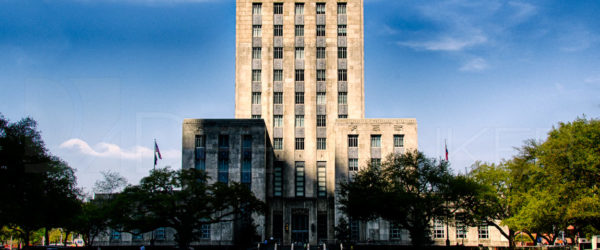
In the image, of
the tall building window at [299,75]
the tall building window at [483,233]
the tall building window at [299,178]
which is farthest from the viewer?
the tall building window at [299,75]

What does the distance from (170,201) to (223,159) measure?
2832cm

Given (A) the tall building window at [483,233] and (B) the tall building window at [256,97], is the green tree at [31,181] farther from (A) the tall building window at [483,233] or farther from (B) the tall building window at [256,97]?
(A) the tall building window at [483,233]

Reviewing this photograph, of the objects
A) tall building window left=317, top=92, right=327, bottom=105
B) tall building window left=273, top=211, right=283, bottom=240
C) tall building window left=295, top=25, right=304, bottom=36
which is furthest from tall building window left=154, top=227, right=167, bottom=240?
tall building window left=295, top=25, right=304, bottom=36

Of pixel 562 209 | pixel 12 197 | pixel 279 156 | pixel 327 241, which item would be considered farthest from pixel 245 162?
pixel 562 209

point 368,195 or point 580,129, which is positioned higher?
point 580,129

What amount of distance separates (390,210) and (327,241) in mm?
28180

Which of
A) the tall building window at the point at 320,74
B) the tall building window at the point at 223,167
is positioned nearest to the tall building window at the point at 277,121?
the tall building window at the point at 320,74

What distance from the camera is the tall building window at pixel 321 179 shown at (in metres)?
87.4

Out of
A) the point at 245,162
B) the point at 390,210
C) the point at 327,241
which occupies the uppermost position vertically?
the point at 245,162

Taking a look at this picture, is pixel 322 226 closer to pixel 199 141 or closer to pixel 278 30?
pixel 199 141

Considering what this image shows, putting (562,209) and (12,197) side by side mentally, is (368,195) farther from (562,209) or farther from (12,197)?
(12,197)

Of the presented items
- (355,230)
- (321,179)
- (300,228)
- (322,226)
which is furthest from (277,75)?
(355,230)

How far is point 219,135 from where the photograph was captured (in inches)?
3108

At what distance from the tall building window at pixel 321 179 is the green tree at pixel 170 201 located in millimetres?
34439
